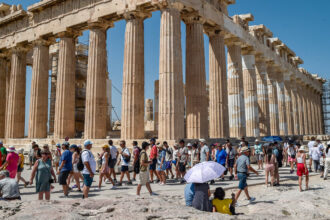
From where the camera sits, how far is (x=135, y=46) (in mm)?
18906

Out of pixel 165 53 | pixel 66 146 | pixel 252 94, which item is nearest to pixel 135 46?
pixel 165 53

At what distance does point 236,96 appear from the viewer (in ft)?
82.0

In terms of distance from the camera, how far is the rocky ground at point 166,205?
176 inches

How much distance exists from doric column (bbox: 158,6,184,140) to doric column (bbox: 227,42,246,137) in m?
8.73

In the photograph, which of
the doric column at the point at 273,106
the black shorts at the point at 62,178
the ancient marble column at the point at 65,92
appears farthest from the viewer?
the doric column at the point at 273,106

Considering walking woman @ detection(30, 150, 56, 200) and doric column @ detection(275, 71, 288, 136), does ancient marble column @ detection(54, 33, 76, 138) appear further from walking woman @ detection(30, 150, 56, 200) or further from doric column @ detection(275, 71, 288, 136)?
doric column @ detection(275, 71, 288, 136)

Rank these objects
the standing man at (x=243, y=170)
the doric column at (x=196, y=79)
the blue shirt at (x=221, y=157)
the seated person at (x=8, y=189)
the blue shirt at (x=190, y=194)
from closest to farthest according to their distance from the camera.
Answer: the blue shirt at (x=190, y=194) → the seated person at (x=8, y=189) → the standing man at (x=243, y=170) → the blue shirt at (x=221, y=157) → the doric column at (x=196, y=79)

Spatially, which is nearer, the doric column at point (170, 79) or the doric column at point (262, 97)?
Result: the doric column at point (170, 79)

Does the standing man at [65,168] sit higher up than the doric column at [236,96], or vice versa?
the doric column at [236,96]

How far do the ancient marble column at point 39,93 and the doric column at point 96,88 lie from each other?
6.03m

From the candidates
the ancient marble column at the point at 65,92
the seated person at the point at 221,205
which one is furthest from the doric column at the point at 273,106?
the seated person at the point at 221,205

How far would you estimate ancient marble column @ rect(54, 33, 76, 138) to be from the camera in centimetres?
2233

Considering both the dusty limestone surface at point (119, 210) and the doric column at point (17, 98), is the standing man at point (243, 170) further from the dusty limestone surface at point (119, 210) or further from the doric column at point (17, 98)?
the doric column at point (17, 98)

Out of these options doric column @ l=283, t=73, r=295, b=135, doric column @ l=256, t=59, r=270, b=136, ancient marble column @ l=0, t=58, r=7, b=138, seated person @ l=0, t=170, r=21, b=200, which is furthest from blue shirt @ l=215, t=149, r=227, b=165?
doric column @ l=283, t=73, r=295, b=135
